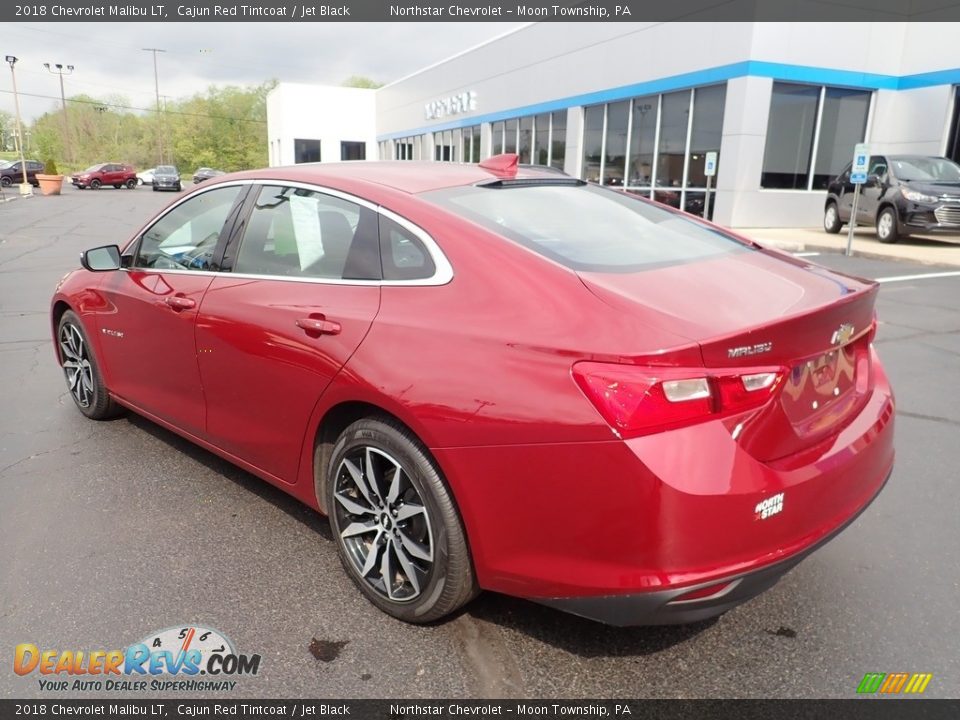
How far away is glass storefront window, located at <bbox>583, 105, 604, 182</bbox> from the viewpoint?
2350 cm

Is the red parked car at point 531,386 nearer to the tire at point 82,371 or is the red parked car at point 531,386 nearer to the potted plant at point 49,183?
the tire at point 82,371

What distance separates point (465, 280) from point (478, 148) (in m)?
31.8

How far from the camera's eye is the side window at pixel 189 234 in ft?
11.5

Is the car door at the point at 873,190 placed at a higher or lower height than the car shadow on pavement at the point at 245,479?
higher

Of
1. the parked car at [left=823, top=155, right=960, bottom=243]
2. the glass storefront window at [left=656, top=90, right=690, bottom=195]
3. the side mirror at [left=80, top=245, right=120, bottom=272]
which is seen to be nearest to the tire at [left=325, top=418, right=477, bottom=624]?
the side mirror at [left=80, top=245, right=120, bottom=272]

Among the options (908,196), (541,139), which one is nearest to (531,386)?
(908,196)

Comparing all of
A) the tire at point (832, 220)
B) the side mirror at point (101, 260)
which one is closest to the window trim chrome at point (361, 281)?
the side mirror at point (101, 260)

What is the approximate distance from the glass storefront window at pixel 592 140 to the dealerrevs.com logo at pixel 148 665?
73.8 feet

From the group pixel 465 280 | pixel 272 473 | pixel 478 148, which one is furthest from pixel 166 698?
pixel 478 148

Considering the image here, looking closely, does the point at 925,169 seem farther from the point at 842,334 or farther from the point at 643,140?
the point at 842,334

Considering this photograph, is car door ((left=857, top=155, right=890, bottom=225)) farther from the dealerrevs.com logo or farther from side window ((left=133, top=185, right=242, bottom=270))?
the dealerrevs.com logo

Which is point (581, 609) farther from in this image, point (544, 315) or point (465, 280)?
point (465, 280)

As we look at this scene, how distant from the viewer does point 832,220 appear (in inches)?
681

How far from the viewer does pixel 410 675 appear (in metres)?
2.33
